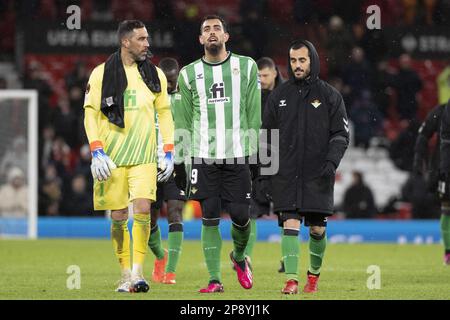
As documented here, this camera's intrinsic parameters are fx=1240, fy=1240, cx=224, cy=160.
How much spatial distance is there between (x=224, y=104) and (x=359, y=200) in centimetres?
1041

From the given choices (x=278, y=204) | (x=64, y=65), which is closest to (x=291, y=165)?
(x=278, y=204)

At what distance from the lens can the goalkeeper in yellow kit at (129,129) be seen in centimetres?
1002

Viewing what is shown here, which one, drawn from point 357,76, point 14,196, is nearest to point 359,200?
point 357,76

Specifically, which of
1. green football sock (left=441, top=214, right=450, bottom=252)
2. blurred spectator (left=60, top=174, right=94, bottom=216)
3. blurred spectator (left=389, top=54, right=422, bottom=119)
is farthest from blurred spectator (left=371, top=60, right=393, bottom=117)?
green football sock (left=441, top=214, right=450, bottom=252)

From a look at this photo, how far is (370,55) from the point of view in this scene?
→ 864 inches

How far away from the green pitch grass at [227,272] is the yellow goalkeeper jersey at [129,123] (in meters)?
1.14

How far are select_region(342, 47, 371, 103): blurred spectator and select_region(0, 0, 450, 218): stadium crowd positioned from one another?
0.02 metres

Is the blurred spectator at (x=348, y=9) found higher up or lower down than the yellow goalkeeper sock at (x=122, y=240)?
higher up

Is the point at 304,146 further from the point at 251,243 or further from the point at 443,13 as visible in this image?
the point at 443,13

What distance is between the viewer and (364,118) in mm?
21203

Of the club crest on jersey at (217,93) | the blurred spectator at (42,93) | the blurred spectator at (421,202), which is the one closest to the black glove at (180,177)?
the club crest on jersey at (217,93)

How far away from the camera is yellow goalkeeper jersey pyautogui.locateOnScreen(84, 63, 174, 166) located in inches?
396

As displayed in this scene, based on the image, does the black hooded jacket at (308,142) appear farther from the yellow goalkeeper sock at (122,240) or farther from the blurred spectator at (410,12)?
the blurred spectator at (410,12)

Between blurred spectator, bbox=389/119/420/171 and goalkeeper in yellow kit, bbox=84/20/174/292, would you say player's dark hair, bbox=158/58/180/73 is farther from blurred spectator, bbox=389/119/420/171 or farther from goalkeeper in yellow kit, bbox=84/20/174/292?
blurred spectator, bbox=389/119/420/171
